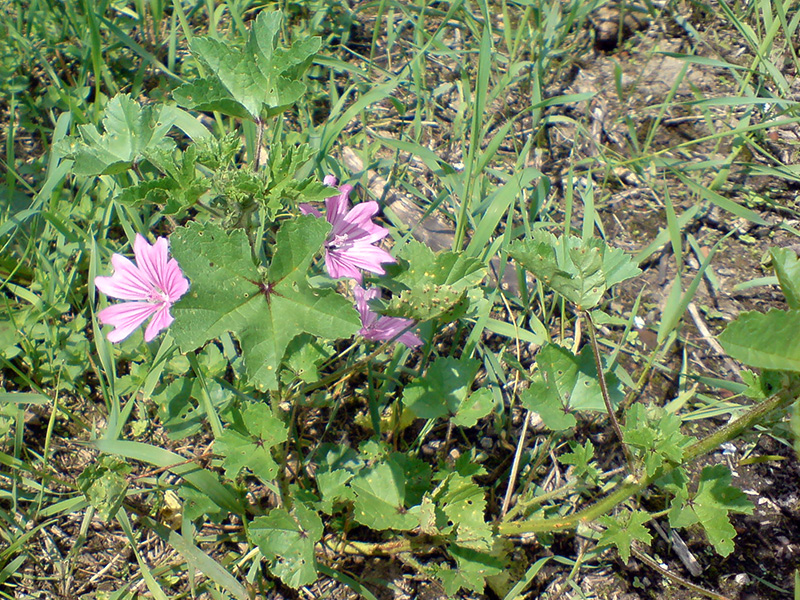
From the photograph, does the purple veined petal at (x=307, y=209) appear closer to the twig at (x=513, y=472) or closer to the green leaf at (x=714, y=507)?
the twig at (x=513, y=472)

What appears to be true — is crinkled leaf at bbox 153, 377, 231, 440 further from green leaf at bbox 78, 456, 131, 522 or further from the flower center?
the flower center

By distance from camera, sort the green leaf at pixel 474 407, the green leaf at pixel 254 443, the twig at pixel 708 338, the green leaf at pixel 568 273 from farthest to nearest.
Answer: the twig at pixel 708 338 < the green leaf at pixel 474 407 < the green leaf at pixel 254 443 < the green leaf at pixel 568 273

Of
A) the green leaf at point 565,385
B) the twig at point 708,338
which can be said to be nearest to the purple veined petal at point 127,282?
the green leaf at point 565,385

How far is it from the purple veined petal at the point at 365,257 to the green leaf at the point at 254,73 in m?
0.44

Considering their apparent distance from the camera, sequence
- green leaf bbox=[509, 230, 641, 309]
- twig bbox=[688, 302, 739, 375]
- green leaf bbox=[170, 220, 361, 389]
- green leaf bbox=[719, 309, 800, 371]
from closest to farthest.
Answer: green leaf bbox=[719, 309, 800, 371] → green leaf bbox=[170, 220, 361, 389] → green leaf bbox=[509, 230, 641, 309] → twig bbox=[688, 302, 739, 375]

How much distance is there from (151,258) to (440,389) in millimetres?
983

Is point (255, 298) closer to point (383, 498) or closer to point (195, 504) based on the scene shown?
point (383, 498)

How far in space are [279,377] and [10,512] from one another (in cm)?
126

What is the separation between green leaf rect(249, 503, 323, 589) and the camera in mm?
1828

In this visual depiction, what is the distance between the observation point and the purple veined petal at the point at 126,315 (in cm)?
172

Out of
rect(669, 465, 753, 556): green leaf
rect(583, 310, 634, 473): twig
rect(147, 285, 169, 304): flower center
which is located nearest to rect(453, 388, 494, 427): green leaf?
rect(583, 310, 634, 473): twig

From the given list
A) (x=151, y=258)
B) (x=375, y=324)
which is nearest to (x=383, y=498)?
(x=375, y=324)

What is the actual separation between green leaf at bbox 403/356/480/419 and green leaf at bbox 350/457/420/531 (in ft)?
0.64

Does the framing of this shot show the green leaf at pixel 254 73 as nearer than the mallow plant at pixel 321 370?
No
